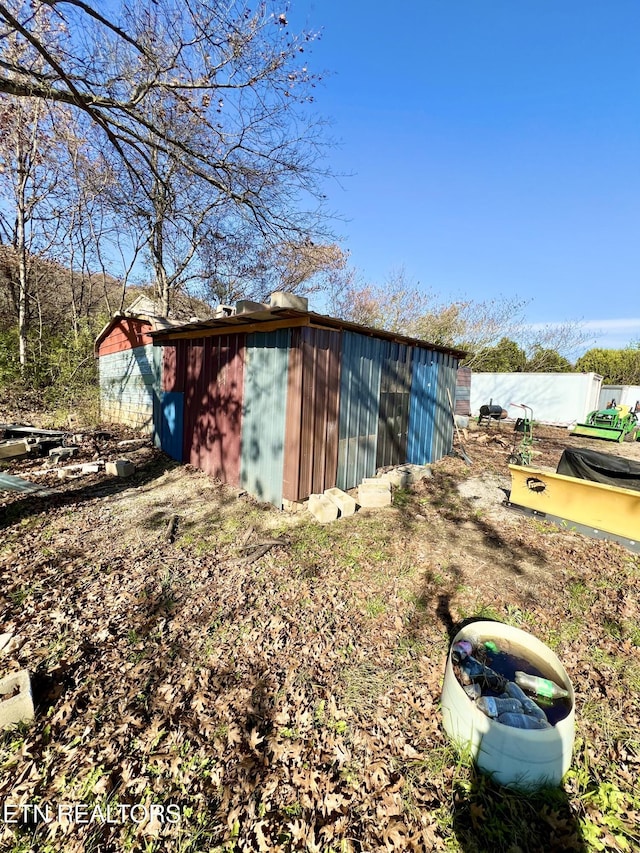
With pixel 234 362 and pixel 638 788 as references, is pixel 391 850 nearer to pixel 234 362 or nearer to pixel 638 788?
pixel 638 788

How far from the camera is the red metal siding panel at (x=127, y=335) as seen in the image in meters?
10.0

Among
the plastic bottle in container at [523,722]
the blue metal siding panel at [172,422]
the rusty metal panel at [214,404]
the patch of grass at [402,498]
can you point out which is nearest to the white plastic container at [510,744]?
the plastic bottle in container at [523,722]

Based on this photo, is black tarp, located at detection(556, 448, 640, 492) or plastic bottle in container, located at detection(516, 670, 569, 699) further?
black tarp, located at detection(556, 448, 640, 492)

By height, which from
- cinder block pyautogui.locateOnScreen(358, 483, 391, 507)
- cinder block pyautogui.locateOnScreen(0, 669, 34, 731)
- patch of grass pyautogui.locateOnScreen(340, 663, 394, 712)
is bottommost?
patch of grass pyautogui.locateOnScreen(340, 663, 394, 712)

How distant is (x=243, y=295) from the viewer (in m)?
18.4

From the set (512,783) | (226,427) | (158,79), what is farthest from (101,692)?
(158,79)

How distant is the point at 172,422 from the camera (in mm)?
8609

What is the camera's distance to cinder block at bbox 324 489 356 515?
5543mm

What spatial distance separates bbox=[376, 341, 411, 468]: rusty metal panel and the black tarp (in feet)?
10.4

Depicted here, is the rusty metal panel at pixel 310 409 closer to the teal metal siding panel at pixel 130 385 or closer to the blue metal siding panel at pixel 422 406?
the blue metal siding panel at pixel 422 406

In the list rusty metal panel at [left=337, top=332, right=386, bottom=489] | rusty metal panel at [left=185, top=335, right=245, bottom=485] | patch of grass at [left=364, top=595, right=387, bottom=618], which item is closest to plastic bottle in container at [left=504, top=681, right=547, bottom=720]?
patch of grass at [left=364, top=595, right=387, bottom=618]

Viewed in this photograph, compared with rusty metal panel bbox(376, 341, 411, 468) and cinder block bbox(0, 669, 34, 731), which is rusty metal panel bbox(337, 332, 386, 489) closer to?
rusty metal panel bbox(376, 341, 411, 468)

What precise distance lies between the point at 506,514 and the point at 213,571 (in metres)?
4.73

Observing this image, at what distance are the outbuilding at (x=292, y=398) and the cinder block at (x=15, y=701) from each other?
360cm
